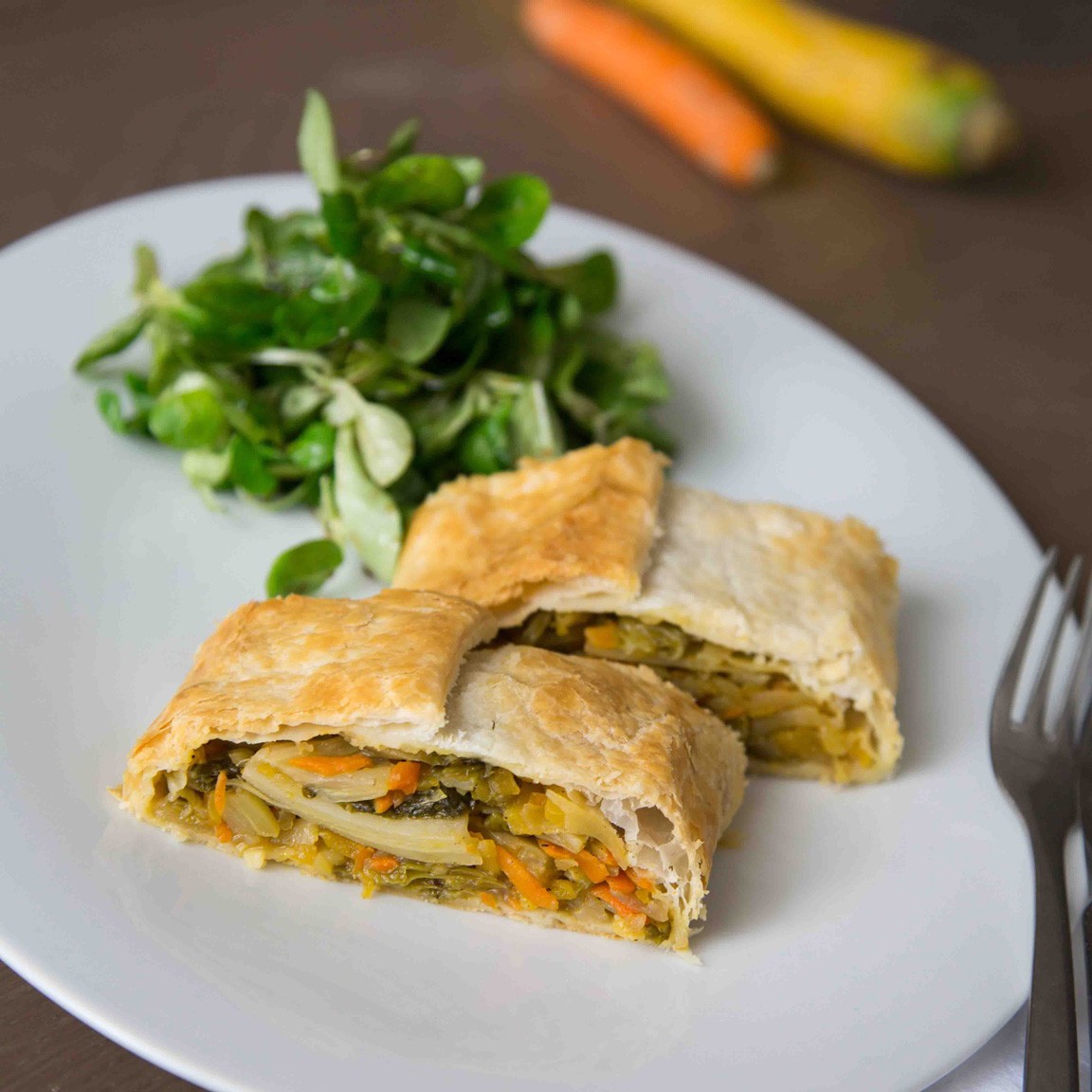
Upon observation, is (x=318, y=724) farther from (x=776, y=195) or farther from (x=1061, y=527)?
(x=776, y=195)

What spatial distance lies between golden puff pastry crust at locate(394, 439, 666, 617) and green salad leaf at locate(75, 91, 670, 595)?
0.24m

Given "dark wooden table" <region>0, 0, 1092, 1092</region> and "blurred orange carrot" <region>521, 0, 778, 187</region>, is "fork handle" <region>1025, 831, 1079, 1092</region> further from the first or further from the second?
"blurred orange carrot" <region>521, 0, 778, 187</region>

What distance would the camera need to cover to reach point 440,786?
3539mm

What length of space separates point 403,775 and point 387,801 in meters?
0.09

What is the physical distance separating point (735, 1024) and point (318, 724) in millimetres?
1178

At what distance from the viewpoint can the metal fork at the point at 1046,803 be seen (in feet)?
10.3

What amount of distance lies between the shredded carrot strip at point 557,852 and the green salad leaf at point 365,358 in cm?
117

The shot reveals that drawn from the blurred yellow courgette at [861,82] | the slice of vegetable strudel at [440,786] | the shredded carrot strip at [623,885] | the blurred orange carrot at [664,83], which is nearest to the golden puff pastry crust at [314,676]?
the slice of vegetable strudel at [440,786]

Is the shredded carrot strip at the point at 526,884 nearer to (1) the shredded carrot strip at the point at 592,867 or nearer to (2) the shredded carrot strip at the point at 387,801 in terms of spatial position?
(1) the shredded carrot strip at the point at 592,867

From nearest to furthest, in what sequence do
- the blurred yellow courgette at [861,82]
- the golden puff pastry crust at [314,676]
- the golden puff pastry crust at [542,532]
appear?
the golden puff pastry crust at [314,676] → the golden puff pastry crust at [542,532] → the blurred yellow courgette at [861,82]

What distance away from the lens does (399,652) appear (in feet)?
11.5

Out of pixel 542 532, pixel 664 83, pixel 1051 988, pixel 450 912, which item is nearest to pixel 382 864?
pixel 450 912

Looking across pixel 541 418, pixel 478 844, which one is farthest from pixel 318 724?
pixel 541 418

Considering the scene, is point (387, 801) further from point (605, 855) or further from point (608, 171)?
point (608, 171)
